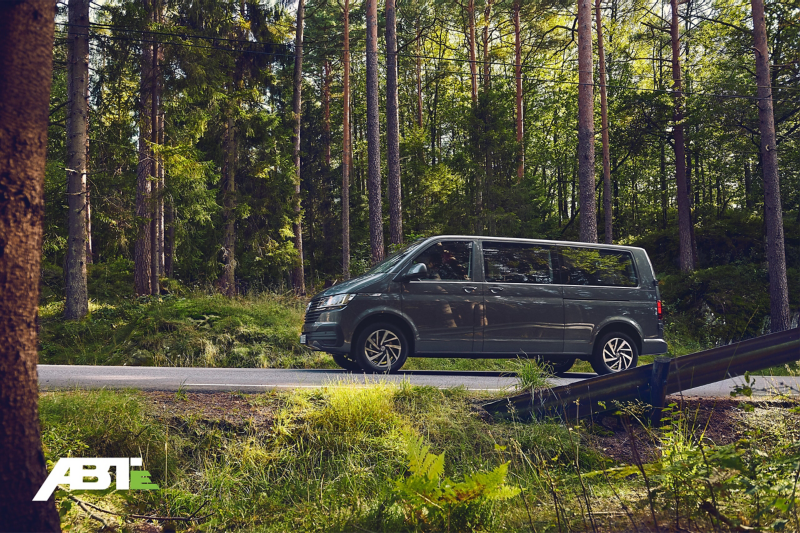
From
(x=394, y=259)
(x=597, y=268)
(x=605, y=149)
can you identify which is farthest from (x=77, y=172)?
(x=605, y=149)

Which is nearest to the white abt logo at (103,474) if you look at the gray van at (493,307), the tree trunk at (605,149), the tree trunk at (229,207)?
the gray van at (493,307)

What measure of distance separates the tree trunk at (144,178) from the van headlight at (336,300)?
950 cm

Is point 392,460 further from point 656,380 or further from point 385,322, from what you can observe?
point 385,322

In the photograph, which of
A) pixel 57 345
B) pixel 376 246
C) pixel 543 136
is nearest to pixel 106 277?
pixel 57 345

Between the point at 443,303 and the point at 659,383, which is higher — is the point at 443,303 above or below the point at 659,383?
above

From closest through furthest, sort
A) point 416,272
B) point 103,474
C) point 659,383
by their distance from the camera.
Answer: point 103,474 → point 659,383 → point 416,272

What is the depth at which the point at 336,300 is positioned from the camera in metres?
8.58

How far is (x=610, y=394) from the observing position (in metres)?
5.59

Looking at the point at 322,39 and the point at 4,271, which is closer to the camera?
the point at 4,271

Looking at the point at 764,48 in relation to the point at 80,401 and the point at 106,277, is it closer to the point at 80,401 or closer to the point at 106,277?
the point at 80,401

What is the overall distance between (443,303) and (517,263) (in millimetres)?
1441

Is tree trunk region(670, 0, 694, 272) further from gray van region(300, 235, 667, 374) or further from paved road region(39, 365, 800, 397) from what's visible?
paved road region(39, 365, 800, 397)

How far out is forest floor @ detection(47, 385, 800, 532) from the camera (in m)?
3.84

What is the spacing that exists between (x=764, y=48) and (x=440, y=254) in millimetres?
13959
